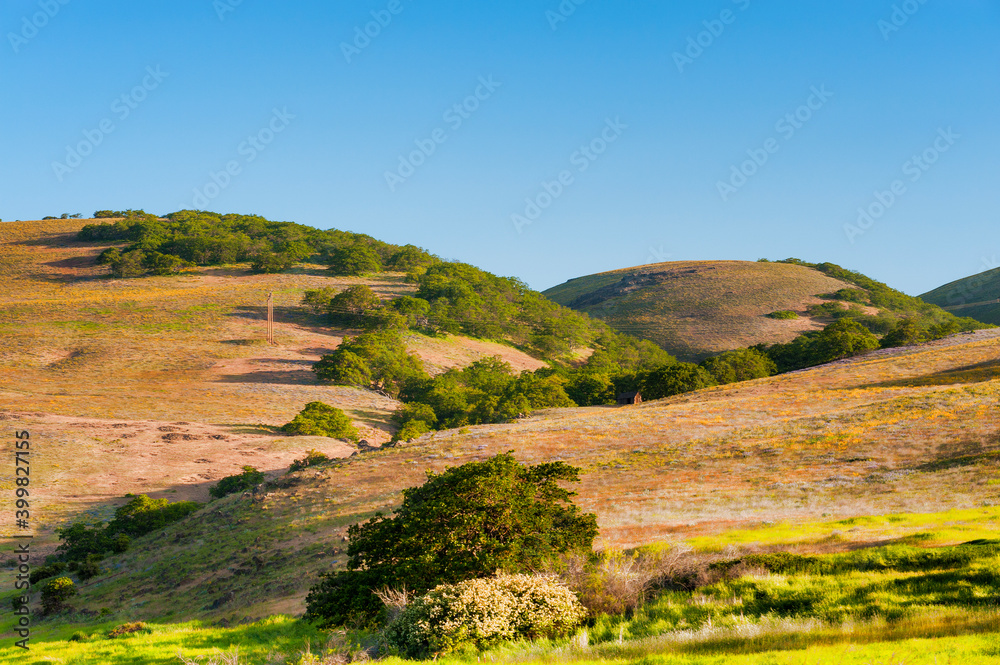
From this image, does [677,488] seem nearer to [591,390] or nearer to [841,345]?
[591,390]

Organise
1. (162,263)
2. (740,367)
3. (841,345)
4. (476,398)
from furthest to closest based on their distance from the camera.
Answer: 1. (162,263)
2. (841,345)
3. (740,367)
4. (476,398)

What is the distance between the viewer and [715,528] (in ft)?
63.2

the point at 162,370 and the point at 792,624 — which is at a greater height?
the point at 162,370

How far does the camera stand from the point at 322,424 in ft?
190

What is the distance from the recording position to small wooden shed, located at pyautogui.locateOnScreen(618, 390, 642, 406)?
225 feet

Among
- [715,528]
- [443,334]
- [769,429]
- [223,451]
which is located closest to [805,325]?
[443,334]

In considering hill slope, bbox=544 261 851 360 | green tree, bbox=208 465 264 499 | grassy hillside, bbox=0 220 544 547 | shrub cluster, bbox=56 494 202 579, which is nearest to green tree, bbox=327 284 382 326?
grassy hillside, bbox=0 220 544 547

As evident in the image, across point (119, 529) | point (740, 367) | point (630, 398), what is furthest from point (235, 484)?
point (740, 367)

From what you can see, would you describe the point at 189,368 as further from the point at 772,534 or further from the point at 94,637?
the point at 772,534

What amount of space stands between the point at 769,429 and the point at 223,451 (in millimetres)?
37598

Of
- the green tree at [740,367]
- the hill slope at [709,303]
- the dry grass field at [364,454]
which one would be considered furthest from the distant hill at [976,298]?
the green tree at [740,367]

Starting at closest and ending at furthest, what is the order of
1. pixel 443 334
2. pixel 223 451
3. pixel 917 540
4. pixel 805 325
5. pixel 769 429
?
1. pixel 917 540
2. pixel 769 429
3. pixel 223 451
4. pixel 443 334
5. pixel 805 325

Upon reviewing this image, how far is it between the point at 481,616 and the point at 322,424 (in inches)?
1865

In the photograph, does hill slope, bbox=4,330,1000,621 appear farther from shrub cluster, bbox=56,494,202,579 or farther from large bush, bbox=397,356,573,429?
large bush, bbox=397,356,573,429
